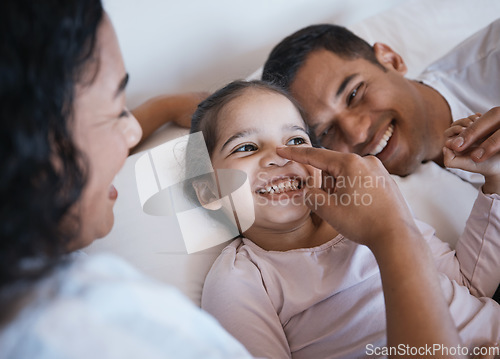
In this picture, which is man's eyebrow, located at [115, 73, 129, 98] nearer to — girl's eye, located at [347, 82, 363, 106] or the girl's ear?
the girl's ear

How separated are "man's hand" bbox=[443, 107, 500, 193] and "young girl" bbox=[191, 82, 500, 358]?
0.08m

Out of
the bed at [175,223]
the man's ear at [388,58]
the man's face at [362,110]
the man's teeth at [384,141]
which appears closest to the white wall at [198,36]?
the bed at [175,223]

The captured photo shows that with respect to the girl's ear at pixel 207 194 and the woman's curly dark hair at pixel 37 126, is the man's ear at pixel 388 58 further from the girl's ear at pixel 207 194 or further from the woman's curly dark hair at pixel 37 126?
the woman's curly dark hair at pixel 37 126

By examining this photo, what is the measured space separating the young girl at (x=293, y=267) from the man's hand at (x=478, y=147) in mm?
79

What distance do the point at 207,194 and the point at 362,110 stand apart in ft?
1.94

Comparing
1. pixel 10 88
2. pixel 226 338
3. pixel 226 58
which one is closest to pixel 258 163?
pixel 226 338

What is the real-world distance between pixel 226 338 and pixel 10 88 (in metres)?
0.38

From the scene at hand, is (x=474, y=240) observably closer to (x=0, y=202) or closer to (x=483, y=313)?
(x=483, y=313)

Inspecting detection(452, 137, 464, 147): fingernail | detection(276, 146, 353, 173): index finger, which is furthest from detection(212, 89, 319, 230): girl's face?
detection(452, 137, 464, 147): fingernail

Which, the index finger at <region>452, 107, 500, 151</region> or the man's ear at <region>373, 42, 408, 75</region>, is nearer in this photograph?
the index finger at <region>452, 107, 500, 151</region>

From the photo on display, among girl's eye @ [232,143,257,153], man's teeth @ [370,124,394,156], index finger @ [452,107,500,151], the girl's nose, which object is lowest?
man's teeth @ [370,124,394,156]

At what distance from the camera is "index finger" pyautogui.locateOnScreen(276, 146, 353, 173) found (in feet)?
2.56

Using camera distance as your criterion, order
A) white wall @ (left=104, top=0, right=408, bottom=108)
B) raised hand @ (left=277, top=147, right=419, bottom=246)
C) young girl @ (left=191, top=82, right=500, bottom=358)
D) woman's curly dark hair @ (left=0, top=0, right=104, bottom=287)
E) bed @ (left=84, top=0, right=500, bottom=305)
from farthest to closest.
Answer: white wall @ (left=104, top=0, right=408, bottom=108) → bed @ (left=84, top=0, right=500, bottom=305) → young girl @ (left=191, top=82, right=500, bottom=358) → raised hand @ (left=277, top=147, right=419, bottom=246) → woman's curly dark hair @ (left=0, top=0, right=104, bottom=287)

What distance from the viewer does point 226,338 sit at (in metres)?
0.52
